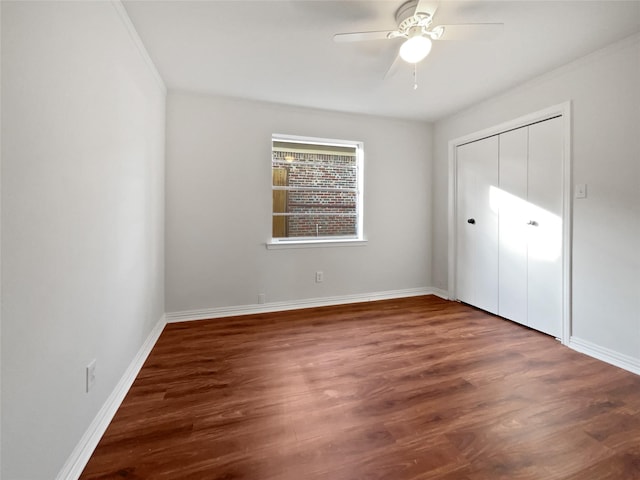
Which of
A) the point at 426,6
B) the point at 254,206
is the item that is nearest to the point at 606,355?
the point at 426,6

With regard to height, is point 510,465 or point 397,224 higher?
point 397,224

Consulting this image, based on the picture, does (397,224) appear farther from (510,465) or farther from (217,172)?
(510,465)

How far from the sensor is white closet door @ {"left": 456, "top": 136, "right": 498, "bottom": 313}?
9.87 feet

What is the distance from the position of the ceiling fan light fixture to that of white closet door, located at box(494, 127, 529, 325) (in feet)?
5.35

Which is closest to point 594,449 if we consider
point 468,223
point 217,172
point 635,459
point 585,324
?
point 635,459

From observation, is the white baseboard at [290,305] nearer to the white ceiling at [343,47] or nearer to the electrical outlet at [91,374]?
the electrical outlet at [91,374]

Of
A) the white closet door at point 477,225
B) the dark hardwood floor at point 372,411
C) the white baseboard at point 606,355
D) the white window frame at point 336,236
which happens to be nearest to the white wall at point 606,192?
the white baseboard at point 606,355

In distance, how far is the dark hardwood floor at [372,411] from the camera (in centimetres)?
117

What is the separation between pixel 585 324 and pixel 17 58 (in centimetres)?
363

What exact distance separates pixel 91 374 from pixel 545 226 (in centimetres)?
348

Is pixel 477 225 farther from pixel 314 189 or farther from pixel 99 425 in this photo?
pixel 99 425

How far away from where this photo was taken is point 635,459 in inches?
47.4

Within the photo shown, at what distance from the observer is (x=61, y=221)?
1057 mm

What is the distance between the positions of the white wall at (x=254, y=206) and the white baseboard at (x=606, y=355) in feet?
6.02
